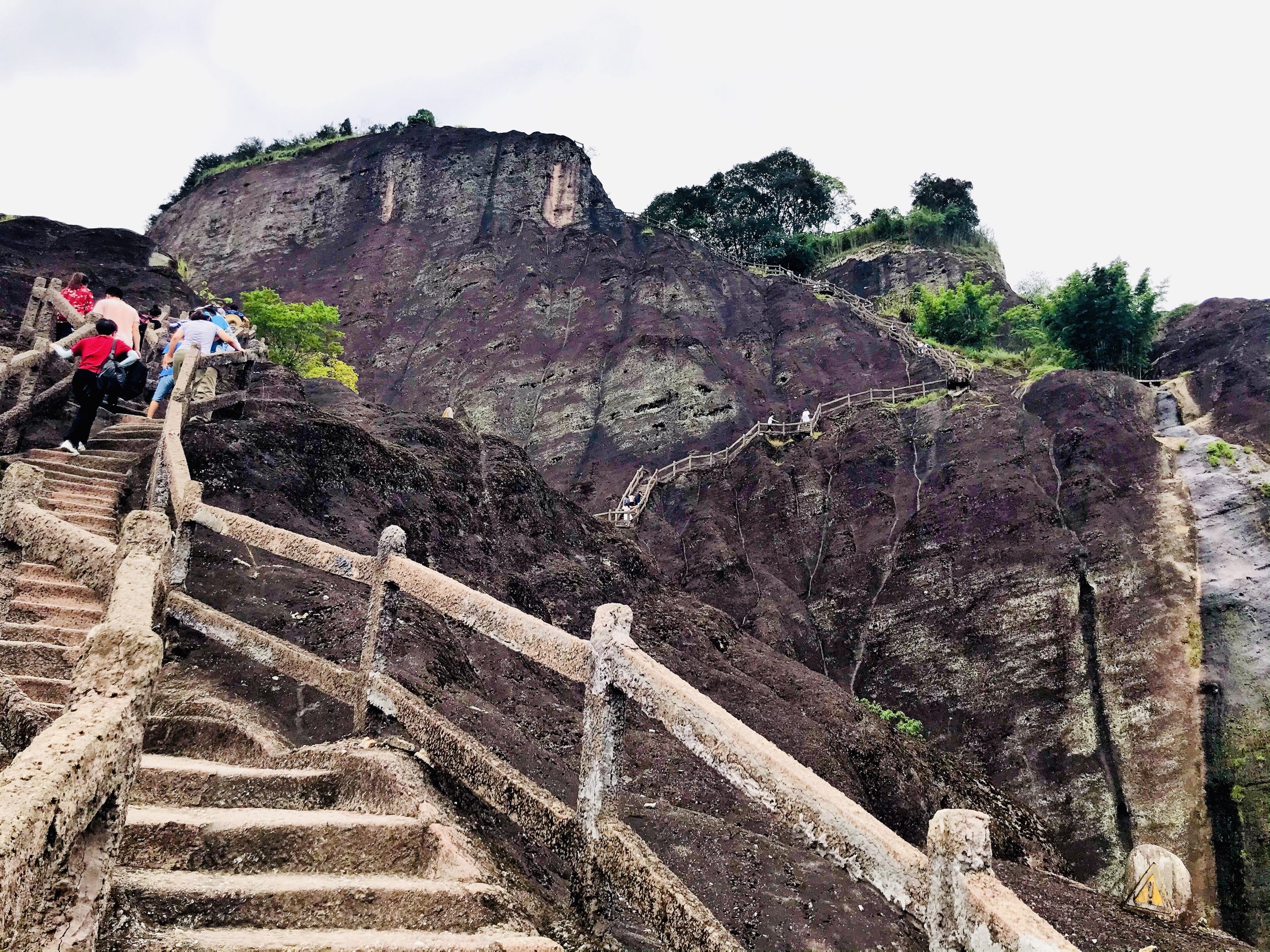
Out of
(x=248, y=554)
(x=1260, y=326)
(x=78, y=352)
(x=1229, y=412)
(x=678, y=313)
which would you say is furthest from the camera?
(x=678, y=313)

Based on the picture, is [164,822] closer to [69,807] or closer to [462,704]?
[69,807]

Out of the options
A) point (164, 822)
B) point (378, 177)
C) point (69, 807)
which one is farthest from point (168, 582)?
point (378, 177)

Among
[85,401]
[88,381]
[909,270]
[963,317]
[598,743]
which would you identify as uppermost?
[909,270]

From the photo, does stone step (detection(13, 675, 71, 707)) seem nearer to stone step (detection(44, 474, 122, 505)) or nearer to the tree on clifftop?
stone step (detection(44, 474, 122, 505))

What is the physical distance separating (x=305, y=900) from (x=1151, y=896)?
1470 cm

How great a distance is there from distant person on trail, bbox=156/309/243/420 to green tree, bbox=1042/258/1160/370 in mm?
31212

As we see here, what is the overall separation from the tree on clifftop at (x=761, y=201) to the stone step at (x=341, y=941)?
50837 mm

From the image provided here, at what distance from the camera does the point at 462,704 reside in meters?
7.36

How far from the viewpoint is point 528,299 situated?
1709 inches

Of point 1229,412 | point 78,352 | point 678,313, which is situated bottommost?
point 78,352

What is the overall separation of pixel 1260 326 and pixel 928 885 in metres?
36.6

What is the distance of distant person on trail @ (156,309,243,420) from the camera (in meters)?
12.0

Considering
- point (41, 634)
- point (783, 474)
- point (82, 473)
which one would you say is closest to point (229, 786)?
point (41, 634)

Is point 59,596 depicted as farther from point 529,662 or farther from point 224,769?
point 529,662
